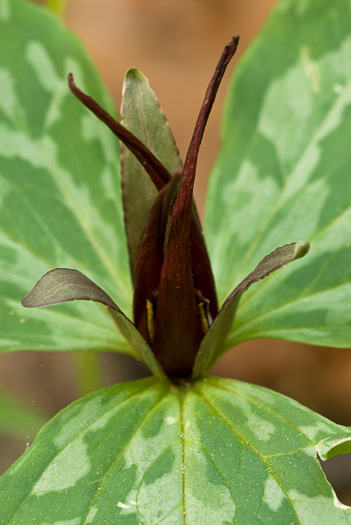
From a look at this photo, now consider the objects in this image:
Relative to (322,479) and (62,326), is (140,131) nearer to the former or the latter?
(62,326)

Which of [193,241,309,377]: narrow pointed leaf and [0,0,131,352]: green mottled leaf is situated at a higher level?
[0,0,131,352]: green mottled leaf

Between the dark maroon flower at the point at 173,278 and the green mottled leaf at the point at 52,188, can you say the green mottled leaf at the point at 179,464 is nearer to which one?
the dark maroon flower at the point at 173,278

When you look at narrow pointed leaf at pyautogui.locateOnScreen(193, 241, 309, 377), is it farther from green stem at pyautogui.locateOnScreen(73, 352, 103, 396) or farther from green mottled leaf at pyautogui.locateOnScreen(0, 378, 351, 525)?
green stem at pyautogui.locateOnScreen(73, 352, 103, 396)

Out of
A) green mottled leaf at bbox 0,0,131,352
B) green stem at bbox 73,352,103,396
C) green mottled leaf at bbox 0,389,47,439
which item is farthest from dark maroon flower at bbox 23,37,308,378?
green mottled leaf at bbox 0,389,47,439

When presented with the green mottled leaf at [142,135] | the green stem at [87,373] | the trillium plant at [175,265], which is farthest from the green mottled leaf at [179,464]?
the green stem at [87,373]

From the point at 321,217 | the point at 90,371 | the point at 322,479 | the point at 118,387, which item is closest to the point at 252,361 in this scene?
the point at 90,371

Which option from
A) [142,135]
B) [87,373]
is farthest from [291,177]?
[87,373]

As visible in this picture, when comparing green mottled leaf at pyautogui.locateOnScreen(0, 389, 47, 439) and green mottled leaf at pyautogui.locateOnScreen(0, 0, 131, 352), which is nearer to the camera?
green mottled leaf at pyautogui.locateOnScreen(0, 0, 131, 352)

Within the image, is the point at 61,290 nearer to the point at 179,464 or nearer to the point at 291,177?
the point at 179,464
